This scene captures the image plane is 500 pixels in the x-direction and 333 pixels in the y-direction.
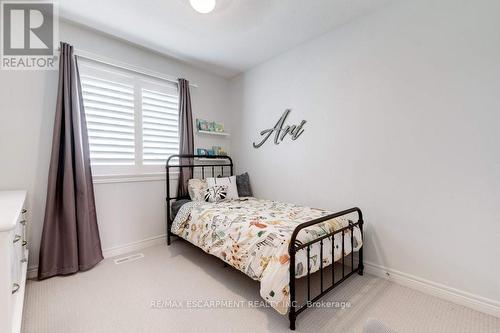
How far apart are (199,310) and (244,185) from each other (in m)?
1.80

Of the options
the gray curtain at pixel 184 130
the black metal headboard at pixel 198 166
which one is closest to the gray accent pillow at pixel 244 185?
the black metal headboard at pixel 198 166

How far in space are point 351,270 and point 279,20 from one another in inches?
101

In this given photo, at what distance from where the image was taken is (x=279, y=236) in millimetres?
1639

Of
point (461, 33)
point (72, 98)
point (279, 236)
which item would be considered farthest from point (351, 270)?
point (72, 98)

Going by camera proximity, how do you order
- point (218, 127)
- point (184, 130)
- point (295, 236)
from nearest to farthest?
point (295, 236) → point (184, 130) → point (218, 127)

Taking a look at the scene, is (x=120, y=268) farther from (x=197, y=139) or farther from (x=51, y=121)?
(x=197, y=139)

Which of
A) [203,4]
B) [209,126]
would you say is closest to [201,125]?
[209,126]

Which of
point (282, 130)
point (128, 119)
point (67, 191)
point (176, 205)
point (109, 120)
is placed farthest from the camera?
point (282, 130)

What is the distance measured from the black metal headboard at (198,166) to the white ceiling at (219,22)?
138 cm

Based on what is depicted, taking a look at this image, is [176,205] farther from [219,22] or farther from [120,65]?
[219,22]

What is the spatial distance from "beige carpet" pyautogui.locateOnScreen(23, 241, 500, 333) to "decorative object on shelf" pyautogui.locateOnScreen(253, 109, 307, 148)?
166cm

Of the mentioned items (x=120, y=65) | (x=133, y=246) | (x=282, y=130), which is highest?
(x=120, y=65)

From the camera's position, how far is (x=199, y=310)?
1726 millimetres

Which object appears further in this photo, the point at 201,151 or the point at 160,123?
the point at 201,151
